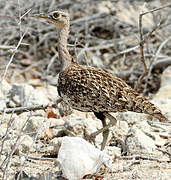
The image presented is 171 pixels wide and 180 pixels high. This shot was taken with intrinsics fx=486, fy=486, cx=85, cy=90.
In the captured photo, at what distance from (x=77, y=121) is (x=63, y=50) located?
0.80 metres

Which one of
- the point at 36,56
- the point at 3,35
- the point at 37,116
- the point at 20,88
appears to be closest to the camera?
the point at 37,116

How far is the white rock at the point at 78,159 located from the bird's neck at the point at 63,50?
148cm

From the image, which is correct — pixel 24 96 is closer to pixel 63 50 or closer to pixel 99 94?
pixel 63 50

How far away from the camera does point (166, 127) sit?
548cm

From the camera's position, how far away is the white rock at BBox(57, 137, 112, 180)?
146 inches

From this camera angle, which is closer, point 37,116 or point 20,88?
point 37,116

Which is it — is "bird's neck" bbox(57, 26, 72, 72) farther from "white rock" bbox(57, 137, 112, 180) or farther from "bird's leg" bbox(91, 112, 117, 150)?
"white rock" bbox(57, 137, 112, 180)

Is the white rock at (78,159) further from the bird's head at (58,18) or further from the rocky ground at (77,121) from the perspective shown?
the bird's head at (58,18)

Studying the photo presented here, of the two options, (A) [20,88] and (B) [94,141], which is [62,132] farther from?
(A) [20,88]

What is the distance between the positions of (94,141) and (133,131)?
0.42 meters

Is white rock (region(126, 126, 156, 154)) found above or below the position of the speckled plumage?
below

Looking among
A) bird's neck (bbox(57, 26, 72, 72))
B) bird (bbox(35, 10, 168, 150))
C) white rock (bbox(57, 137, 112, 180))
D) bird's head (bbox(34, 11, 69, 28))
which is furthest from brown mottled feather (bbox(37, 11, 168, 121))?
white rock (bbox(57, 137, 112, 180))

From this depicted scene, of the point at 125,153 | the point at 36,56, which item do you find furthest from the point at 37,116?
the point at 36,56

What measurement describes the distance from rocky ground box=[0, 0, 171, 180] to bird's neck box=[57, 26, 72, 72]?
0.36m
